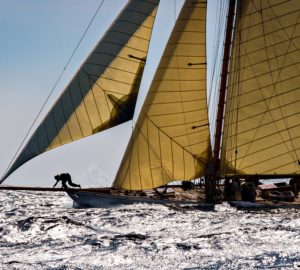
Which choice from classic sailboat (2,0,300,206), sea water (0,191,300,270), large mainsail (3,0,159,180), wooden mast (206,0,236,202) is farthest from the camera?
wooden mast (206,0,236,202)

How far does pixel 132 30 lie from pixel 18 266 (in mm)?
15817

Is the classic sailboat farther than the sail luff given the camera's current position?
No

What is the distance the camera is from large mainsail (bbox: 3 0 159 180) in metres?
32.1

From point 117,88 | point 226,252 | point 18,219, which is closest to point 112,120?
point 117,88

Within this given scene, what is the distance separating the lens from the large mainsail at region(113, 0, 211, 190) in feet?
110

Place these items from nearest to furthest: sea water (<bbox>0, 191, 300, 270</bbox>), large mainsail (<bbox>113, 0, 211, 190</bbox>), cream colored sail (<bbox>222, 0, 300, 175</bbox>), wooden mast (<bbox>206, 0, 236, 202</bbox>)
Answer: sea water (<bbox>0, 191, 300, 270</bbox>) < large mainsail (<bbox>113, 0, 211, 190</bbox>) < cream colored sail (<bbox>222, 0, 300, 175</bbox>) < wooden mast (<bbox>206, 0, 236, 202</bbox>)

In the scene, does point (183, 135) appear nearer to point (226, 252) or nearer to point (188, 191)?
point (188, 191)

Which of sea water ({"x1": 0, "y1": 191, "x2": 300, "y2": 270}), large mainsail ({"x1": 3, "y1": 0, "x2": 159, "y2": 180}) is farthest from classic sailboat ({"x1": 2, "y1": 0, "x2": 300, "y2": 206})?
sea water ({"x1": 0, "y1": 191, "x2": 300, "y2": 270})

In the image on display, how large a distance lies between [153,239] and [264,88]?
1236 cm

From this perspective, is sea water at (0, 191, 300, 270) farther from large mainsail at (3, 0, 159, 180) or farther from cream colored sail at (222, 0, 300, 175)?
large mainsail at (3, 0, 159, 180)

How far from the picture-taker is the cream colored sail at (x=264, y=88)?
114 feet

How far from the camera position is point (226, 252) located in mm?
22734

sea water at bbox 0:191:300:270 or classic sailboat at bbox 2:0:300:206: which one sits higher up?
classic sailboat at bbox 2:0:300:206

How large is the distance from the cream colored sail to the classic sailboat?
50 millimetres
